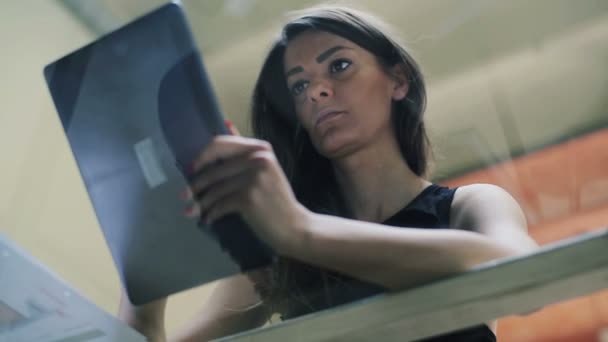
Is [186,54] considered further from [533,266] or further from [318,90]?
[533,266]

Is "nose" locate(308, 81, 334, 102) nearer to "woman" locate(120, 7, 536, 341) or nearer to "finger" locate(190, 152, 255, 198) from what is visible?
"woman" locate(120, 7, 536, 341)

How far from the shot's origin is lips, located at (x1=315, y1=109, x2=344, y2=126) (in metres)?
0.65

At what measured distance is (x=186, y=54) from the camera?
510 millimetres

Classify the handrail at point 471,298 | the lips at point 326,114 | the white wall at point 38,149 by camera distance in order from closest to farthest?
the handrail at point 471,298, the lips at point 326,114, the white wall at point 38,149

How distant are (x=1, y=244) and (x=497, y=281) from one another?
430 millimetres

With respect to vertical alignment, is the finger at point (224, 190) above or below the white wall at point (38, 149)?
below

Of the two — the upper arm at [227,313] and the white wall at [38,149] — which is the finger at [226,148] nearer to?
the upper arm at [227,313]

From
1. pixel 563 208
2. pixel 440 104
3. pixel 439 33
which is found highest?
pixel 439 33

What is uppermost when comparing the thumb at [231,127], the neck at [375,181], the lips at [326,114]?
the thumb at [231,127]

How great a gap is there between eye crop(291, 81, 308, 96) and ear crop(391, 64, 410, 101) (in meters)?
0.11

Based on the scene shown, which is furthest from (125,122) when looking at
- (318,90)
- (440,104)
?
(440,104)

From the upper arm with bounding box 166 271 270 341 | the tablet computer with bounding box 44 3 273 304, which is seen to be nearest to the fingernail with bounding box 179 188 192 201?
the tablet computer with bounding box 44 3 273 304

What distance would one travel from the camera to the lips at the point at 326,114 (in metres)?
0.65

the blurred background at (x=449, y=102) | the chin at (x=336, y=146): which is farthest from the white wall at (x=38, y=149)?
the chin at (x=336, y=146)
